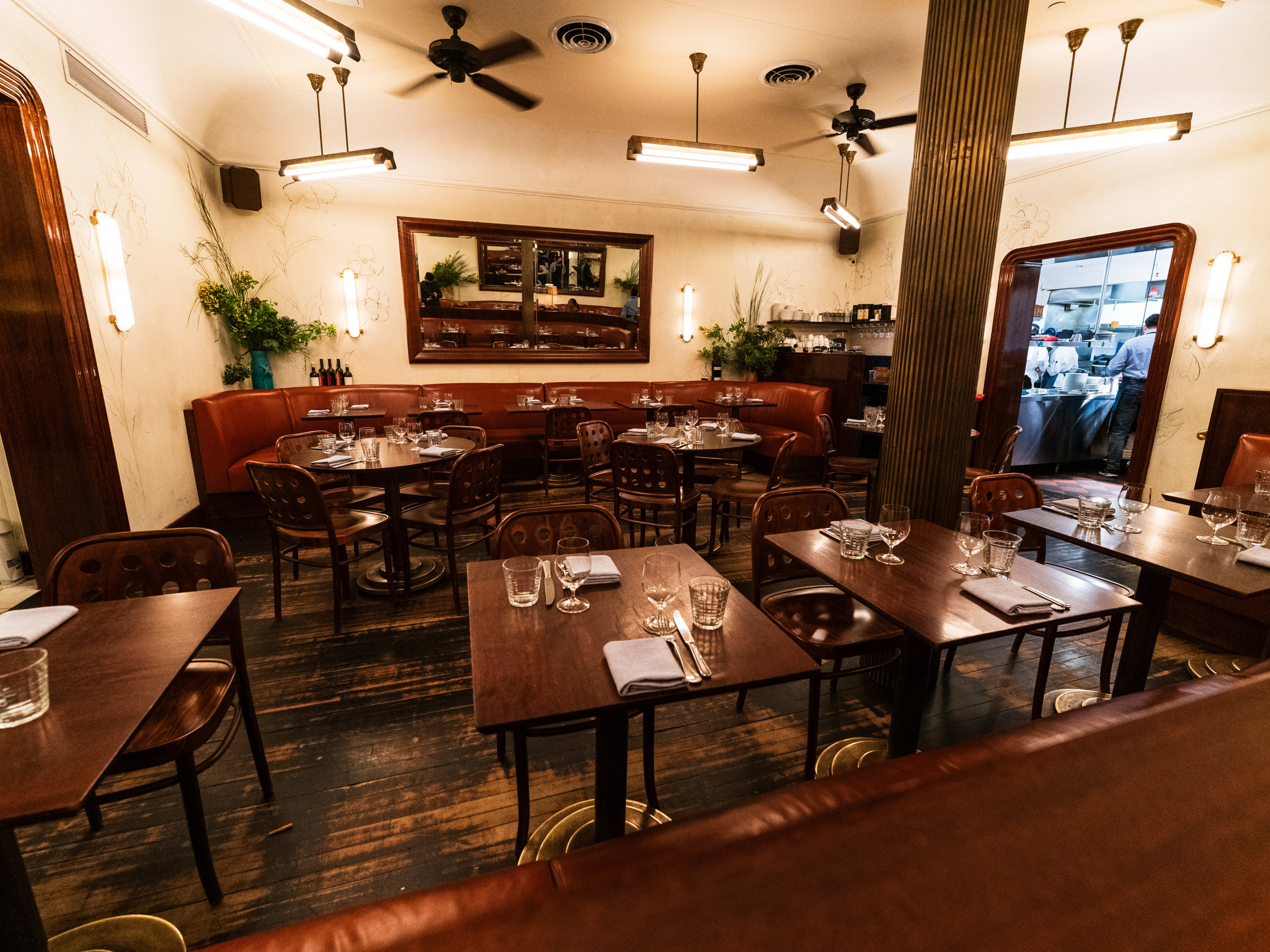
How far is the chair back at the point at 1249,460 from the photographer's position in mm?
3570

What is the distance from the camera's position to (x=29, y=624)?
1.38 m

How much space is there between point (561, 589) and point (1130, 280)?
414 inches

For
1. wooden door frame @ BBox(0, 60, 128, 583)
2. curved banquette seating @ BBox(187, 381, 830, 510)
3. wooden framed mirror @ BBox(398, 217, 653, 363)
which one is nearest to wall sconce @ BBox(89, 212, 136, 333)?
wooden door frame @ BBox(0, 60, 128, 583)

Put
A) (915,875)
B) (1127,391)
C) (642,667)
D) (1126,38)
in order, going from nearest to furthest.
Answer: (915,875), (642,667), (1126,38), (1127,391)

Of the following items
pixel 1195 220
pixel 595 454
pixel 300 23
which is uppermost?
pixel 300 23

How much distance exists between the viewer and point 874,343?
306 inches

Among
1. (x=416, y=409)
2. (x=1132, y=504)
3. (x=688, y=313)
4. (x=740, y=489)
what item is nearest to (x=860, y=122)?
(x=688, y=313)

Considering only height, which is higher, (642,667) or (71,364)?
(71,364)

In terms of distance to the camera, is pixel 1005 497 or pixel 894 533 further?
pixel 1005 497

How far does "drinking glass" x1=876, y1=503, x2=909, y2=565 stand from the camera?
192 centimetres

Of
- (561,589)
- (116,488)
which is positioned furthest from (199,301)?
(561,589)

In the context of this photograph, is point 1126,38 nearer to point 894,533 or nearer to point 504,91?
point 504,91

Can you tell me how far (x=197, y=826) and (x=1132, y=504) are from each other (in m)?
3.50

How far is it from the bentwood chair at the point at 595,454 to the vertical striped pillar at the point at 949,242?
6.33 feet
